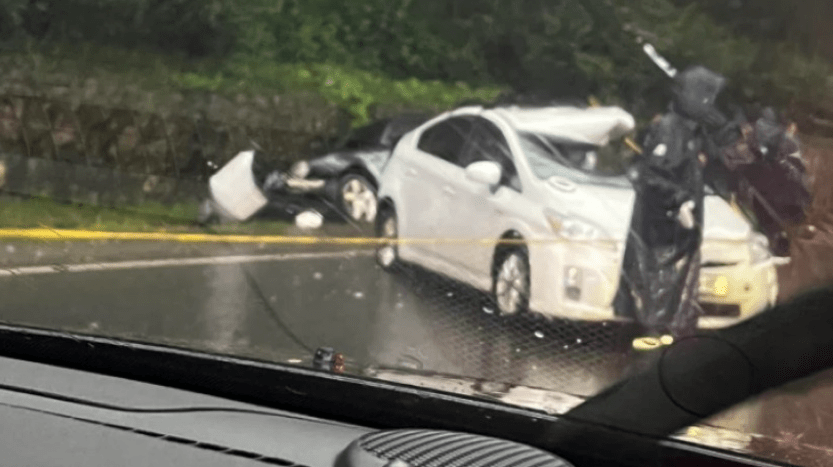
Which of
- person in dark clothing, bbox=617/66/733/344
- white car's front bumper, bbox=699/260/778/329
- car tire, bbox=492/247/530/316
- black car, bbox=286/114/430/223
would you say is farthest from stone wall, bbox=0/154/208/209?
white car's front bumper, bbox=699/260/778/329

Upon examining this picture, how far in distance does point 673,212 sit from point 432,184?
2.29 feet

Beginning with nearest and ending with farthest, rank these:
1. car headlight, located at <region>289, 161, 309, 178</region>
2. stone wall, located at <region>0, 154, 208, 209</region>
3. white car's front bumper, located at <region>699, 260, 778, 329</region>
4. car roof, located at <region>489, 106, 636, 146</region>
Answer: white car's front bumper, located at <region>699, 260, 778, 329</region>, car roof, located at <region>489, 106, 636, 146</region>, car headlight, located at <region>289, 161, 309, 178</region>, stone wall, located at <region>0, 154, 208, 209</region>

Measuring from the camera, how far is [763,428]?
101 inches

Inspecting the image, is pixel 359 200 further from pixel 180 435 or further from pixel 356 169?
pixel 180 435

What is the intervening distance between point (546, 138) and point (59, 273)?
75.9 inches

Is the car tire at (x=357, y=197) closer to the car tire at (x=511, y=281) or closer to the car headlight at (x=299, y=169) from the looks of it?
the car headlight at (x=299, y=169)

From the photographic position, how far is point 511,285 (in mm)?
2965

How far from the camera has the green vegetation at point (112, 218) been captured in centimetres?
365

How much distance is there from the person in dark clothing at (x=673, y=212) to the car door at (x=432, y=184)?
1.72ft

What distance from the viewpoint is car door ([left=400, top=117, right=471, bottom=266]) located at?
3.13 metres

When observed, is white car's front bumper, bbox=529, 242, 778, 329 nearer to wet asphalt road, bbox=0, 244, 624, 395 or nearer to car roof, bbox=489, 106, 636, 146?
wet asphalt road, bbox=0, 244, 624, 395

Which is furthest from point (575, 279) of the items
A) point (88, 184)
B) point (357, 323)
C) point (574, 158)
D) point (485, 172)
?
point (88, 184)

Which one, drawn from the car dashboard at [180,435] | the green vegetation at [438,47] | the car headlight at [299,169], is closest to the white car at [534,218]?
the green vegetation at [438,47]

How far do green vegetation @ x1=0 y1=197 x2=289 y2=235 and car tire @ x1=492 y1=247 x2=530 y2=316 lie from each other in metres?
0.78
